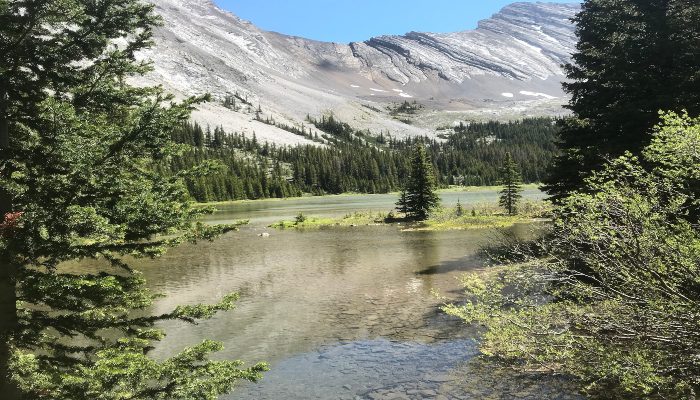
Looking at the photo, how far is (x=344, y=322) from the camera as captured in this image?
19.9 meters

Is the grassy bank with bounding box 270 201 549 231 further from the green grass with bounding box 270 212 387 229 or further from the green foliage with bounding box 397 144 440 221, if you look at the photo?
the green foliage with bounding box 397 144 440 221

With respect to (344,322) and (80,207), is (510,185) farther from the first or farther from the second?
(80,207)

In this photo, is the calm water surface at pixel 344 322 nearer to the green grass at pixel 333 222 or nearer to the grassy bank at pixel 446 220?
the grassy bank at pixel 446 220

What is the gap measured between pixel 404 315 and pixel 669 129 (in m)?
14.3

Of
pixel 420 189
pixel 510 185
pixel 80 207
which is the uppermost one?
pixel 80 207

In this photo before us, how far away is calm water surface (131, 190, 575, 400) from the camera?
13.3 metres

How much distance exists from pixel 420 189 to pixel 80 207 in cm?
5902

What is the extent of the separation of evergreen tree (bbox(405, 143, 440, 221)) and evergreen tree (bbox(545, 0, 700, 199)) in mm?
37069

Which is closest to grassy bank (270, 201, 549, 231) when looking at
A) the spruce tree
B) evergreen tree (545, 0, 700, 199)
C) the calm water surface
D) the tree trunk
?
the calm water surface

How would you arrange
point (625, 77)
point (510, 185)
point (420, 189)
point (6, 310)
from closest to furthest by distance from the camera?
point (6, 310) → point (625, 77) → point (510, 185) → point (420, 189)

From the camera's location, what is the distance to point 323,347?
1697cm

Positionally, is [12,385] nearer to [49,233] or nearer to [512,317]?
[49,233]

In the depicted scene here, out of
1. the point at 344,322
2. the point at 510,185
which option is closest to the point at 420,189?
the point at 510,185

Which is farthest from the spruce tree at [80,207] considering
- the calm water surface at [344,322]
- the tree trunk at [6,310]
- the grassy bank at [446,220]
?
the grassy bank at [446,220]
